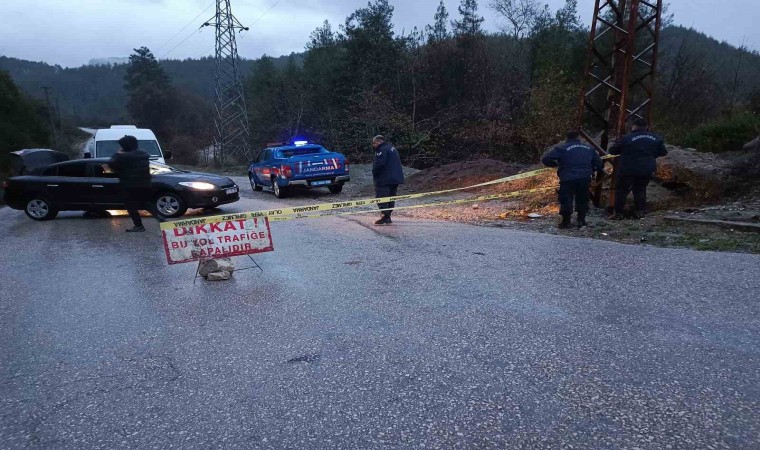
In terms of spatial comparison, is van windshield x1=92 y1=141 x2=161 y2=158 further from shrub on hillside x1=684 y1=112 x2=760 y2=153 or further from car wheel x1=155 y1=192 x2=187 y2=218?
shrub on hillside x1=684 y1=112 x2=760 y2=153

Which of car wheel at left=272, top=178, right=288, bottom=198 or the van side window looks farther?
car wheel at left=272, top=178, right=288, bottom=198

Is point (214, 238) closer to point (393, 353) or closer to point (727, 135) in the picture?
point (393, 353)

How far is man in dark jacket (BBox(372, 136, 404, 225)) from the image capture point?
31.1 ft

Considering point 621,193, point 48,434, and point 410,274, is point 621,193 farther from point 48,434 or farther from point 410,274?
point 48,434

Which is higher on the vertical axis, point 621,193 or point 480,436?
point 621,193

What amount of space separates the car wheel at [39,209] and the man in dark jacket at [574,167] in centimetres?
1104

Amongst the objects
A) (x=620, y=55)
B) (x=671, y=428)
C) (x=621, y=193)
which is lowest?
(x=671, y=428)

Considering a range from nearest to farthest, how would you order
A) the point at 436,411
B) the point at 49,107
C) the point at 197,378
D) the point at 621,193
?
the point at 436,411, the point at 197,378, the point at 621,193, the point at 49,107

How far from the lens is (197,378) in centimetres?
346

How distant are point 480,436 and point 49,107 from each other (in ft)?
252

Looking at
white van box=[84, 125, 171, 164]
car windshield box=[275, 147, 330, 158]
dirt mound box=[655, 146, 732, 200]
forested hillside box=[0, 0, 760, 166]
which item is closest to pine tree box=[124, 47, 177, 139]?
forested hillside box=[0, 0, 760, 166]

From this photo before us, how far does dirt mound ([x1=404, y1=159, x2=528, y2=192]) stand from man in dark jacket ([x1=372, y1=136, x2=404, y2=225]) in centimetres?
664

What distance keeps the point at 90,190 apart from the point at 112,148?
4714 millimetres

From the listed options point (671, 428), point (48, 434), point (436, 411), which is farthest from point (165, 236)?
point (671, 428)
